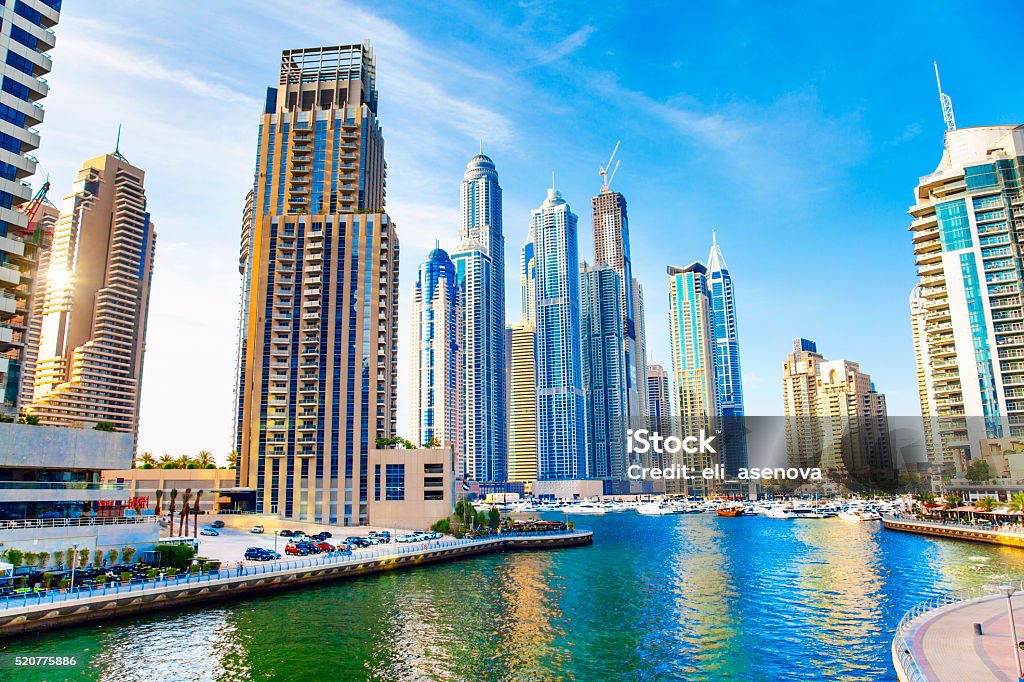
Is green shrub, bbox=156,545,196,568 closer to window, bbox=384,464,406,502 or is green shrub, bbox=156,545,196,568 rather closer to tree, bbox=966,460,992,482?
window, bbox=384,464,406,502

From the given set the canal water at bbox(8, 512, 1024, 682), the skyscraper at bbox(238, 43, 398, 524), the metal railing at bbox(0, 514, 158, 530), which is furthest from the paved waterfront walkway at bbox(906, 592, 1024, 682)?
the skyscraper at bbox(238, 43, 398, 524)

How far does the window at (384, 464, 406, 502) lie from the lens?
451ft

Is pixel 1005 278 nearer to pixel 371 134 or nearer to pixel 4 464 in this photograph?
pixel 371 134

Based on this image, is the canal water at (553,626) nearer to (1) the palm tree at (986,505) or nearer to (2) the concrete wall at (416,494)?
(2) the concrete wall at (416,494)

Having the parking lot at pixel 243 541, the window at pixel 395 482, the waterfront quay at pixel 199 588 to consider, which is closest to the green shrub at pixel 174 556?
the waterfront quay at pixel 199 588

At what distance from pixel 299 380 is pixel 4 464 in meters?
79.7

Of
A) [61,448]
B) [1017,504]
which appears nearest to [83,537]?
[61,448]

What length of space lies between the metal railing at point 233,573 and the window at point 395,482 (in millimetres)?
22068

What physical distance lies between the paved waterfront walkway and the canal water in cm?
467

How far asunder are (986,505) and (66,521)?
540ft

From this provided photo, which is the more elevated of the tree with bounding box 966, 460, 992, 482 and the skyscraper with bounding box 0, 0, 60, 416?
the skyscraper with bounding box 0, 0, 60, 416

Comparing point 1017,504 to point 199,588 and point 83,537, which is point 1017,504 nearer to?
point 199,588

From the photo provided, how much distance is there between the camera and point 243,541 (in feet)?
349

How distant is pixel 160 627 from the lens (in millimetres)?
58219
